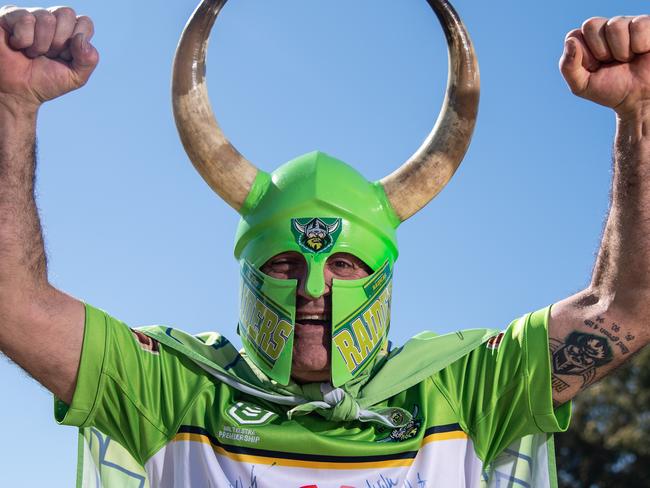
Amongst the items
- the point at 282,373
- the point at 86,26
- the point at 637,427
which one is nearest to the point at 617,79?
the point at 282,373

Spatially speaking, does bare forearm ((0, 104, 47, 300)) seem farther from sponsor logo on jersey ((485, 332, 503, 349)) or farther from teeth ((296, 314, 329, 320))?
sponsor logo on jersey ((485, 332, 503, 349))

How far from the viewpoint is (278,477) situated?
439cm

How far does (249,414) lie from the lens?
458cm

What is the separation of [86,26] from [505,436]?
2600mm

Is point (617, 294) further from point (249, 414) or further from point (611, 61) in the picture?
point (249, 414)

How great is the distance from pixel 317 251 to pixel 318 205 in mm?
286

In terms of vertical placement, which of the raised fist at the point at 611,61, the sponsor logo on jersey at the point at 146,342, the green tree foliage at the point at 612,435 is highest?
the green tree foliage at the point at 612,435

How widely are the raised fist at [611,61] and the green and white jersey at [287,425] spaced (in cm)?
103

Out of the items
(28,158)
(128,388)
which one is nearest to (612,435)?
(128,388)

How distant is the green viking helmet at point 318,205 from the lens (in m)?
4.60

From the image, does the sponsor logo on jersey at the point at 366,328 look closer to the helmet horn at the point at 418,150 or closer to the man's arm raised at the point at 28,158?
the helmet horn at the point at 418,150

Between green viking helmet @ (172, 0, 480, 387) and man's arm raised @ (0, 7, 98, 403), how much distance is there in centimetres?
79

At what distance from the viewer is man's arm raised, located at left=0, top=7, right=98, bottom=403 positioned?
4.16 meters

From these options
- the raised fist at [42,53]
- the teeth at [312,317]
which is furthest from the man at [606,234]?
the teeth at [312,317]
